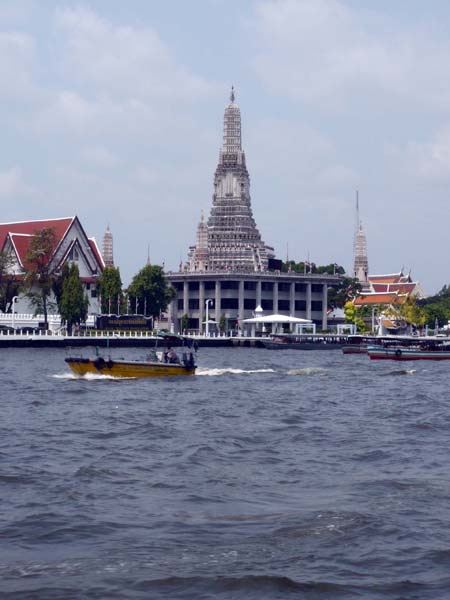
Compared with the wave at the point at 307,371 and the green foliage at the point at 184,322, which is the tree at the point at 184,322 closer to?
the green foliage at the point at 184,322

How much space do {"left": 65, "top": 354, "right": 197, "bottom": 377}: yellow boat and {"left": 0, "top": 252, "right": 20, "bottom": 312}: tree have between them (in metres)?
56.3

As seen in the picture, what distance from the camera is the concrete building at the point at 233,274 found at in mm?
128250

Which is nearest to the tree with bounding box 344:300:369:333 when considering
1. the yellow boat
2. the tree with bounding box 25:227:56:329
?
the tree with bounding box 25:227:56:329

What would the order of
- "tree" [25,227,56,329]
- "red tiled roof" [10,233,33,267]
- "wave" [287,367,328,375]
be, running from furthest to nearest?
"red tiled roof" [10,233,33,267] → "tree" [25,227,56,329] → "wave" [287,367,328,375]

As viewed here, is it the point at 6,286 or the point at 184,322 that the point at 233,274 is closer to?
the point at 184,322

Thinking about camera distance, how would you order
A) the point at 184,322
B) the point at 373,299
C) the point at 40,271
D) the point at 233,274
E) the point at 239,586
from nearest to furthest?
the point at 239,586 → the point at 40,271 → the point at 184,322 → the point at 233,274 → the point at 373,299

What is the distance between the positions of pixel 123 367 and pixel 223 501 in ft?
85.8

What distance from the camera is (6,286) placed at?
99.8m

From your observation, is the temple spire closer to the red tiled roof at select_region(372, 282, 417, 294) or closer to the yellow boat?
the red tiled roof at select_region(372, 282, 417, 294)

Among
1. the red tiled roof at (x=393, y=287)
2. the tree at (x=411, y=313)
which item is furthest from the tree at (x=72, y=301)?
the red tiled roof at (x=393, y=287)

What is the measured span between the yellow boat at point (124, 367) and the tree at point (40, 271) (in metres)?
50.4

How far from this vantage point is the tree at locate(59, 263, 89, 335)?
300 feet

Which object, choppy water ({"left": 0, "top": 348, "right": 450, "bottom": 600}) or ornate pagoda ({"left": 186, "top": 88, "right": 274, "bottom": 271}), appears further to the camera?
ornate pagoda ({"left": 186, "top": 88, "right": 274, "bottom": 271})

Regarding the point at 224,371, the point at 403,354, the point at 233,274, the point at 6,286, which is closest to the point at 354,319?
the point at 233,274
